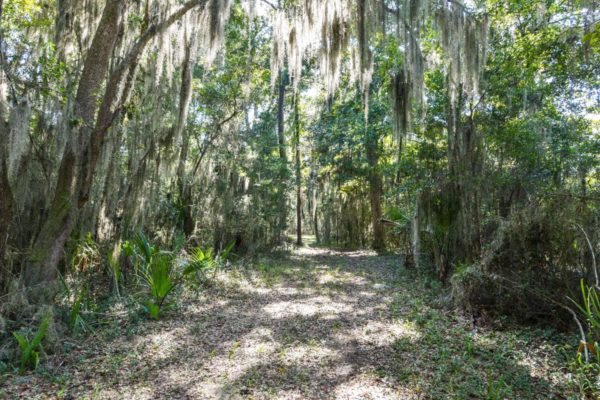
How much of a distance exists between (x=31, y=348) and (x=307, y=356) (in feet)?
8.64

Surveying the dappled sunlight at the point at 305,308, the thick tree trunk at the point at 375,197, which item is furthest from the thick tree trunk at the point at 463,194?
the thick tree trunk at the point at 375,197

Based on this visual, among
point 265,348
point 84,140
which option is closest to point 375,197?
point 265,348

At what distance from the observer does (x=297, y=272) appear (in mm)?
8047

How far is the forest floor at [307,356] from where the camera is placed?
306 centimetres

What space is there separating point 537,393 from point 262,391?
222 centimetres

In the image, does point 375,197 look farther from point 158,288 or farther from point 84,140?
point 84,140

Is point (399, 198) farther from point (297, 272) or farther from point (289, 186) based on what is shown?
point (297, 272)

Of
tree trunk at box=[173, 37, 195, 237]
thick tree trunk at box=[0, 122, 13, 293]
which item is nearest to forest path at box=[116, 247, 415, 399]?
thick tree trunk at box=[0, 122, 13, 293]

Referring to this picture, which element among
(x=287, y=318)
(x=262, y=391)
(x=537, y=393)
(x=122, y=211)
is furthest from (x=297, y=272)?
(x=537, y=393)

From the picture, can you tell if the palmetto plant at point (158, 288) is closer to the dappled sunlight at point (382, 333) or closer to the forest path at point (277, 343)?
the forest path at point (277, 343)

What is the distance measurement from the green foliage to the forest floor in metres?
0.14

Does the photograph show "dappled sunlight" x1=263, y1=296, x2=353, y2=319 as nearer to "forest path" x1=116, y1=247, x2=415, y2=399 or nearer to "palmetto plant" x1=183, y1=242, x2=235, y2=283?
"forest path" x1=116, y1=247, x2=415, y2=399

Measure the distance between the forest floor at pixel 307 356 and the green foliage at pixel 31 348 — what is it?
0.14m

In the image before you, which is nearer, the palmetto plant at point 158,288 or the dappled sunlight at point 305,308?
the palmetto plant at point 158,288
